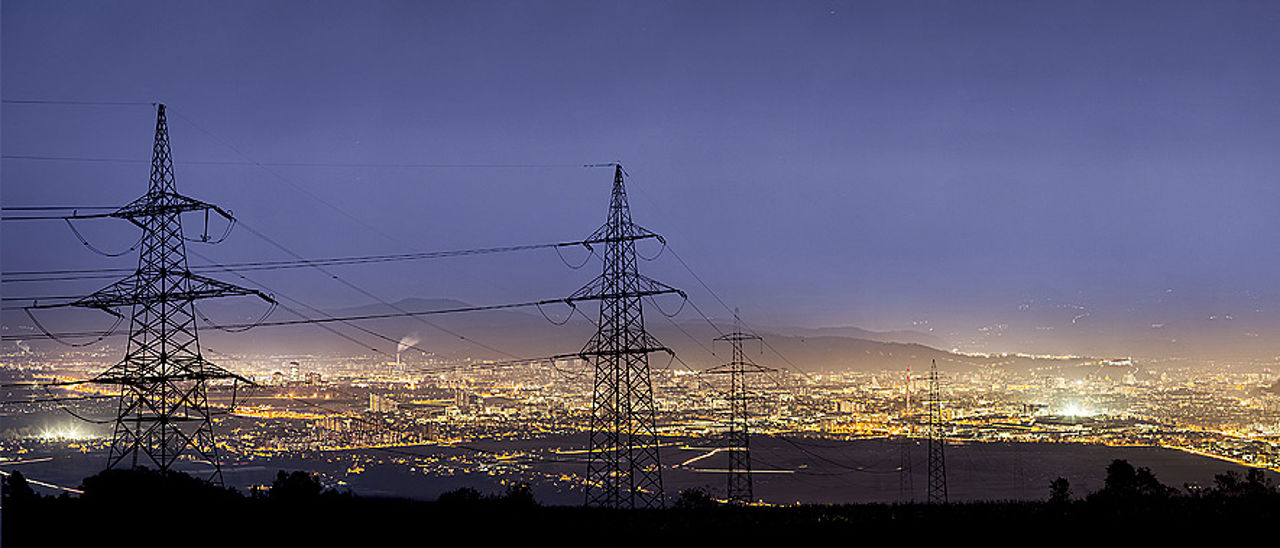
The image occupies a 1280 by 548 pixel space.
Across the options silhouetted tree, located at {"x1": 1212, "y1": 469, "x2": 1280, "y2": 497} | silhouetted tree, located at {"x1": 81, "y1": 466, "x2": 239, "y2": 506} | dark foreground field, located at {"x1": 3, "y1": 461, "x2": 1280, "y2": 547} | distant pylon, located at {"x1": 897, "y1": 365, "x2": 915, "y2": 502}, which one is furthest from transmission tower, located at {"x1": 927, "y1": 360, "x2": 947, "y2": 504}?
silhouetted tree, located at {"x1": 81, "y1": 466, "x2": 239, "y2": 506}

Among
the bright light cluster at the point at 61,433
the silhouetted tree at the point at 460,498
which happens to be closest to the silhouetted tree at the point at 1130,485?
the silhouetted tree at the point at 460,498

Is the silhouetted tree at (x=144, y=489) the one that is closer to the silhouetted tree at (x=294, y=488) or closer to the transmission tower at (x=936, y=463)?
the silhouetted tree at (x=294, y=488)

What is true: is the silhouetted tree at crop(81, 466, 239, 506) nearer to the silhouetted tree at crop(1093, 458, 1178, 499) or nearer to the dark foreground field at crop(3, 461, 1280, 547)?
the dark foreground field at crop(3, 461, 1280, 547)

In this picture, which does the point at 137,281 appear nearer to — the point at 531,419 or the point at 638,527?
the point at 638,527

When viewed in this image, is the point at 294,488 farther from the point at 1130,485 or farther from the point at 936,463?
the point at 936,463

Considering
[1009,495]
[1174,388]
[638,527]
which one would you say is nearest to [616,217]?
[638,527]

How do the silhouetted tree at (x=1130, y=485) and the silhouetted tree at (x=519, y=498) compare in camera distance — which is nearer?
the silhouetted tree at (x=519, y=498)
